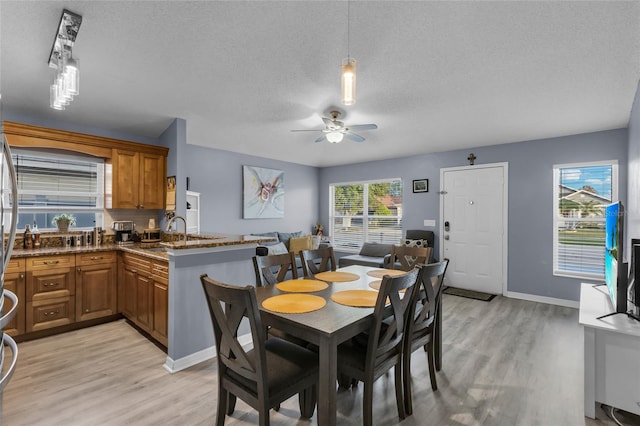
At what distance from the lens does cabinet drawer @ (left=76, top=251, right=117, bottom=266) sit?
3459 millimetres

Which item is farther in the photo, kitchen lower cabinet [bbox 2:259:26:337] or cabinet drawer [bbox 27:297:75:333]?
cabinet drawer [bbox 27:297:75:333]

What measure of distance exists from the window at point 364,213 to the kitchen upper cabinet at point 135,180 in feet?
12.4

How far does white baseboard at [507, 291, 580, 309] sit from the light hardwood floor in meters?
1.12

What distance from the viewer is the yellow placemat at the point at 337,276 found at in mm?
2603

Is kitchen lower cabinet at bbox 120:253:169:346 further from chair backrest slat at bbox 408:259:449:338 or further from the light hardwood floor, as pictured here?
chair backrest slat at bbox 408:259:449:338

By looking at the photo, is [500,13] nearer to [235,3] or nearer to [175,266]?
[235,3]

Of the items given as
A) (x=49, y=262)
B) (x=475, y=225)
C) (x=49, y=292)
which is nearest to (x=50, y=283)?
(x=49, y=292)

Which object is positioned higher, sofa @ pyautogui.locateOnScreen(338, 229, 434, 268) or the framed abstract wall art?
the framed abstract wall art

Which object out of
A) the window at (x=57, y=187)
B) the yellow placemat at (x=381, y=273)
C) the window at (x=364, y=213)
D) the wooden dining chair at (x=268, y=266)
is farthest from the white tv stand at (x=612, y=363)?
the window at (x=57, y=187)

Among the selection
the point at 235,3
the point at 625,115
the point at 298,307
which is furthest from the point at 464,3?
the point at 625,115

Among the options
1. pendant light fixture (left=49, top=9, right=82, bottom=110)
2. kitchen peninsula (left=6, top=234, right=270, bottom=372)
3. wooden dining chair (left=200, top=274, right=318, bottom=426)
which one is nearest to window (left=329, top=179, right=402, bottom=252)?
kitchen peninsula (left=6, top=234, right=270, bottom=372)

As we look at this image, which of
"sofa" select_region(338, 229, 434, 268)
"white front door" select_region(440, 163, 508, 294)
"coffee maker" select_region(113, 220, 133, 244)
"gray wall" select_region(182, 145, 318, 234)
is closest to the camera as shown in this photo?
"coffee maker" select_region(113, 220, 133, 244)

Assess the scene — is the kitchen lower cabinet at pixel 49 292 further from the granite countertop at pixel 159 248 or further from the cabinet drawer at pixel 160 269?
the cabinet drawer at pixel 160 269

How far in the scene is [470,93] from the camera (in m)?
3.53
